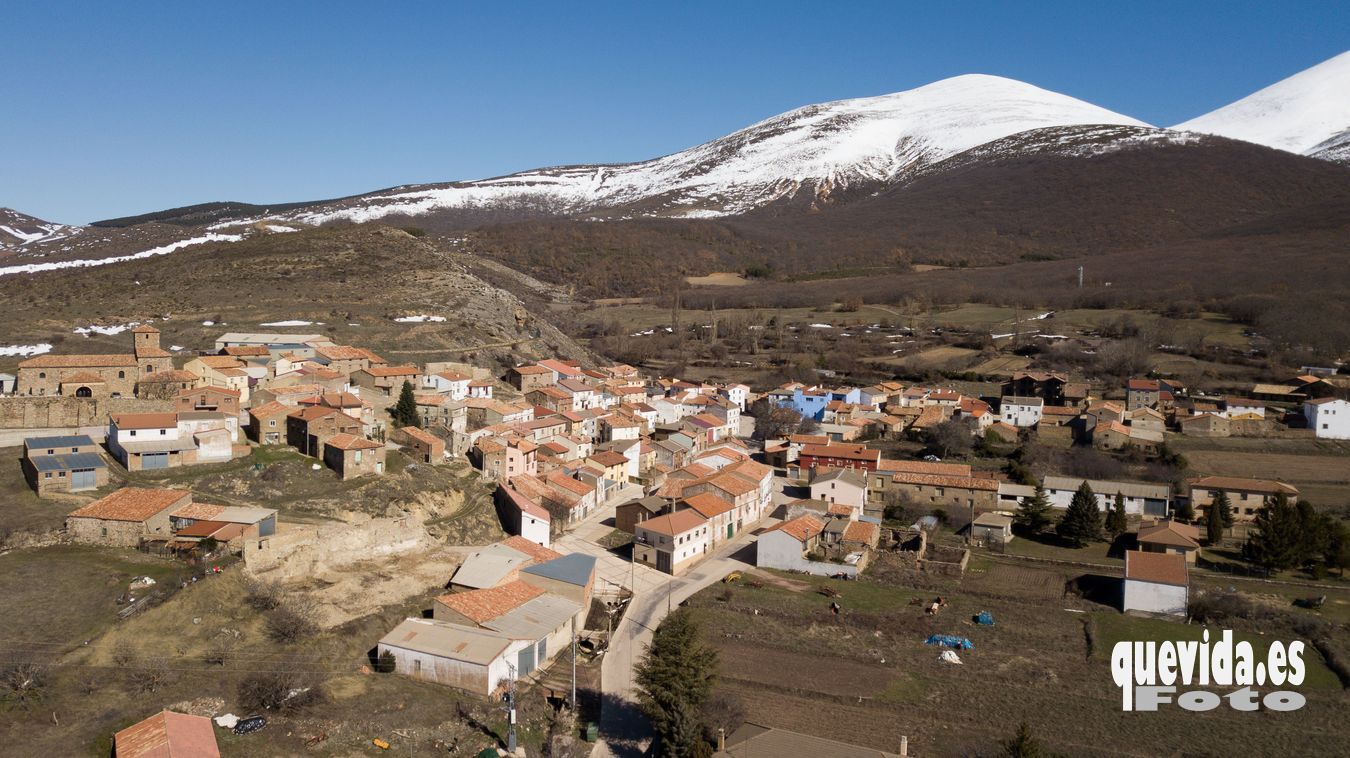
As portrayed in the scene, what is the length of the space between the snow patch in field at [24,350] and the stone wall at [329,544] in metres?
18.2

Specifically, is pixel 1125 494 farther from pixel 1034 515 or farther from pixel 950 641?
pixel 950 641

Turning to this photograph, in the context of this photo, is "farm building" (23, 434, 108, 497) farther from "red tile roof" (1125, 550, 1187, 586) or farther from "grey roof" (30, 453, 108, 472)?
"red tile roof" (1125, 550, 1187, 586)

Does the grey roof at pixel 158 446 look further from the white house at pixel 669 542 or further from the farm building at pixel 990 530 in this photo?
the farm building at pixel 990 530

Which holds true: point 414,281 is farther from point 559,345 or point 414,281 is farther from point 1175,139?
point 1175,139

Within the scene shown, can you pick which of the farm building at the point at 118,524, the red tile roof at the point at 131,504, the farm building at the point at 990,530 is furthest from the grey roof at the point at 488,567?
the farm building at the point at 990,530

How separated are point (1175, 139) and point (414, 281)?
111168 millimetres

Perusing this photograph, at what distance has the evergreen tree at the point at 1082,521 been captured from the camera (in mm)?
25062

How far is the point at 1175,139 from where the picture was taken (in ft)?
403

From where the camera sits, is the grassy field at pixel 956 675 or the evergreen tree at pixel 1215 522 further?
the evergreen tree at pixel 1215 522

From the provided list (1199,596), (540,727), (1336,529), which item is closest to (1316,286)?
(1336,529)

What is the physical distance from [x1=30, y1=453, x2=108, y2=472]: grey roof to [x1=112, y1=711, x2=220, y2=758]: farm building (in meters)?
9.28

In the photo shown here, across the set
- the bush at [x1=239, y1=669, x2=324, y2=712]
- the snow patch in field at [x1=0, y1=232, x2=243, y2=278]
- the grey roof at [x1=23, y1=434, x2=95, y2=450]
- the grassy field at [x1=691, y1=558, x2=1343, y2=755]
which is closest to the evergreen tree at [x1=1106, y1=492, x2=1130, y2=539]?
the grassy field at [x1=691, y1=558, x2=1343, y2=755]

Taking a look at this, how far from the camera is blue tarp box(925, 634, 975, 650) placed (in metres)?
18.2

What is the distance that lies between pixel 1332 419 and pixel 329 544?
37177 mm
